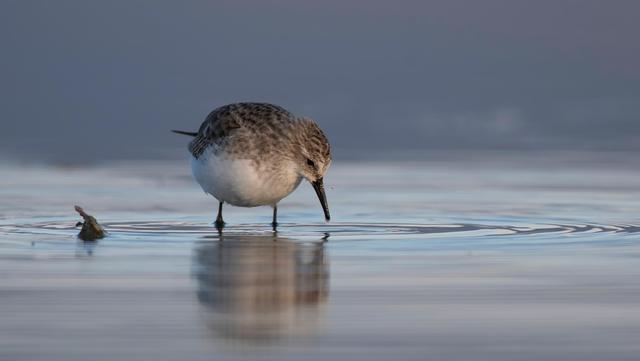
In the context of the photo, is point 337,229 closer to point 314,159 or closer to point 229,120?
point 314,159

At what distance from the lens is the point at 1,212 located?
13141mm

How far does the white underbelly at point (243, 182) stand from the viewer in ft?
40.9

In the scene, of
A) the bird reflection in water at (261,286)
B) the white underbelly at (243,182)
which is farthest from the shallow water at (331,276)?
the white underbelly at (243,182)

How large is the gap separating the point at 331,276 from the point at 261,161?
3893mm

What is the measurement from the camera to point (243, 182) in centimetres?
1245

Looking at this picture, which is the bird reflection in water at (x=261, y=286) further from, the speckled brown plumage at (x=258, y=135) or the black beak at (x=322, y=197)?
the speckled brown plumage at (x=258, y=135)

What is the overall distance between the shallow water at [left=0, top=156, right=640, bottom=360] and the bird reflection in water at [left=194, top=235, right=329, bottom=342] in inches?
0.6

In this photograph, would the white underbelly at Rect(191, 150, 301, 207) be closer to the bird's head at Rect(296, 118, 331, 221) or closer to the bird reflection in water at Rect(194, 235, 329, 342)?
the bird's head at Rect(296, 118, 331, 221)

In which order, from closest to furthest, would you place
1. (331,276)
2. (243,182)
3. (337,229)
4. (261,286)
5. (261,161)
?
1. (261,286)
2. (331,276)
3. (337,229)
4. (243,182)
5. (261,161)

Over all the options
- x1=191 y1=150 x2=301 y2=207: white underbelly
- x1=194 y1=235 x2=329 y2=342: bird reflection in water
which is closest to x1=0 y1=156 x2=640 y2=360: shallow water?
x1=194 y1=235 x2=329 y2=342: bird reflection in water

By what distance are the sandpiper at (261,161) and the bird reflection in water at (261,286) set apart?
1297 millimetres

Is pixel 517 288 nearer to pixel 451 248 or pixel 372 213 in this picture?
pixel 451 248

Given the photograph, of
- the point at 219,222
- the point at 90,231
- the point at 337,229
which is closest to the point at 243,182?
the point at 219,222

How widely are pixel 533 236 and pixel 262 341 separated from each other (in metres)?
4.97
